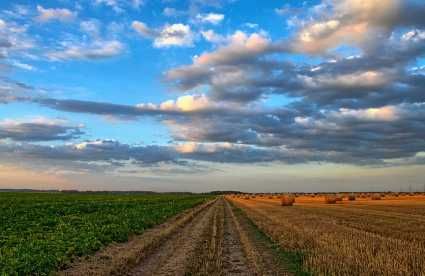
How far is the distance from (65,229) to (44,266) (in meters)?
11.7

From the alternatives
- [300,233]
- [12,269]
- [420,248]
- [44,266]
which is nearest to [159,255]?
[44,266]

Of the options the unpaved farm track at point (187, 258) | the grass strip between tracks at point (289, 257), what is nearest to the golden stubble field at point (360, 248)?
the grass strip between tracks at point (289, 257)

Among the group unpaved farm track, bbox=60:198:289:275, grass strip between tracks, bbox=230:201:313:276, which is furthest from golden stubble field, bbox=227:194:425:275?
unpaved farm track, bbox=60:198:289:275

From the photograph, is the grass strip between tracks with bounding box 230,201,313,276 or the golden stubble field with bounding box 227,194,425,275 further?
the grass strip between tracks with bounding box 230,201,313,276

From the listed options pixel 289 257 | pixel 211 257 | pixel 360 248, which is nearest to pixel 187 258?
pixel 211 257

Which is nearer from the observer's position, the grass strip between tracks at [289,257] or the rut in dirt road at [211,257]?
the grass strip between tracks at [289,257]

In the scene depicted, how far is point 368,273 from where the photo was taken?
13227mm

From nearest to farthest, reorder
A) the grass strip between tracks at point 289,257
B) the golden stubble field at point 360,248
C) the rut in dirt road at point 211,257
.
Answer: the golden stubble field at point 360,248, the grass strip between tracks at point 289,257, the rut in dirt road at point 211,257

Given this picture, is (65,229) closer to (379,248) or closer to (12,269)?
(12,269)

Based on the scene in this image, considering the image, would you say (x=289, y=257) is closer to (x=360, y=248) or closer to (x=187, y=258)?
(x=360, y=248)

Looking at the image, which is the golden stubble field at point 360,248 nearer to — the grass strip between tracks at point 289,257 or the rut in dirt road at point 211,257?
the grass strip between tracks at point 289,257

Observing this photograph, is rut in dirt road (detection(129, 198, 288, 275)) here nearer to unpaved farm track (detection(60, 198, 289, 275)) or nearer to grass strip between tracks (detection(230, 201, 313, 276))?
unpaved farm track (detection(60, 198, 289, 275))

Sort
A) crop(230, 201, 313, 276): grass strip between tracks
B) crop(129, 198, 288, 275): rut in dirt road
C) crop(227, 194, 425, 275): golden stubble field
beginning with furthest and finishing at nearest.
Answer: crop(129, 198, 288, 275): rut in dirt road < crop(230, 201, 313, 276): grass strip between tracks < crop(227, 194, 425, 275): golden stubble field

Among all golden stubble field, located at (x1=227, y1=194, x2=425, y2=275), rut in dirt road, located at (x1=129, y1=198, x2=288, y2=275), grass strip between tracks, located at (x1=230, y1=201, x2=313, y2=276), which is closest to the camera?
golden stubble field, located at (x1=227, y1=194, x2=425, y2=275)
